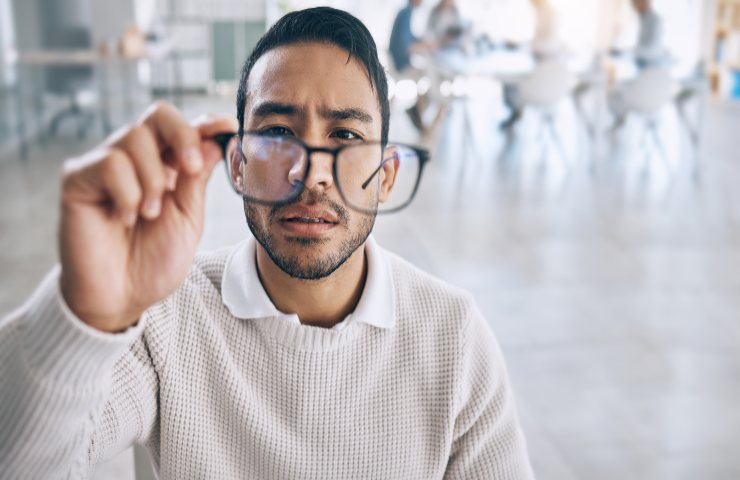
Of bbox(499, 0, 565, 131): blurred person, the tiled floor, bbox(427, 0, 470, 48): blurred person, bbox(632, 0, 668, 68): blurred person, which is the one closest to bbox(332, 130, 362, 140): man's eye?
the tiled floor

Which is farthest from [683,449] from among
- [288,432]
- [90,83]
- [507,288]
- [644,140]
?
[90,83]

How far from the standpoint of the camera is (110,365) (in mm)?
920

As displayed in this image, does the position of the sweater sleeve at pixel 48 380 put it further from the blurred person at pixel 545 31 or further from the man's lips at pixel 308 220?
the blurred person at pixel 545 31

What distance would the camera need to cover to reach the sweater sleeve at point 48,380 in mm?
874

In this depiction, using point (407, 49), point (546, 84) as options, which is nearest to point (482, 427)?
point (546, 84)

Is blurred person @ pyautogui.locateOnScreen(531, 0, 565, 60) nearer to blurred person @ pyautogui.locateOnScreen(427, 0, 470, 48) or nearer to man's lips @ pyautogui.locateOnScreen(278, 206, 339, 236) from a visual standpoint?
blurred person @ pyautogui.locateOnScreen(427, 0, 470, 48)

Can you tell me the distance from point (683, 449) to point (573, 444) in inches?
14.7

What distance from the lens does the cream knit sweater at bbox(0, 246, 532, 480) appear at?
4.04 ft

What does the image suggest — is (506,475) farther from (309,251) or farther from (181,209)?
(181,209)

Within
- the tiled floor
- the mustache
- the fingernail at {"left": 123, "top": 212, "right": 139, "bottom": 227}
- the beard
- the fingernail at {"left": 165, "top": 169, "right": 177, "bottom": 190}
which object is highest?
the fingernail at {"left": 165, "top": 169, "right": 177, "bottom": 190}

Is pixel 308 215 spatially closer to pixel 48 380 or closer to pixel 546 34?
pixel 48 380

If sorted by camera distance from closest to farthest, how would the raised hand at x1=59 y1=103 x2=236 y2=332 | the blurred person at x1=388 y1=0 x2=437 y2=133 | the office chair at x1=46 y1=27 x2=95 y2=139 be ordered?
the raised hand at x1=59 y1=103 x2=236 y2=332 < the blurred person at x1=388 y1=0 x2=437 y2=133 < the office chair at x1=46 y1=27 x2=95 y2=139

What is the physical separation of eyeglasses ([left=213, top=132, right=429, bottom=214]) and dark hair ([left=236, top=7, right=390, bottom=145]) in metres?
0.10

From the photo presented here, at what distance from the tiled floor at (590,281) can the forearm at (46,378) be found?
2.06 metres
